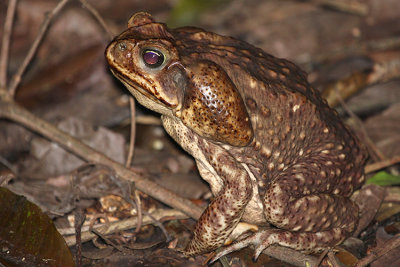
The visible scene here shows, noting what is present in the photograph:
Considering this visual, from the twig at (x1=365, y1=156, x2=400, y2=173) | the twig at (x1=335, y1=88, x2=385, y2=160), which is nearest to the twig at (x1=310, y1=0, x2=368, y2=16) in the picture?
the twig at (x1=335, y1=88, x2=385, y2=160)

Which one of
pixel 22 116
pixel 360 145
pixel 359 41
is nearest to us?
pixel 360 145

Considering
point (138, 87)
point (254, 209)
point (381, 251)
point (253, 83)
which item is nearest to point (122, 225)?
point (254, 209)

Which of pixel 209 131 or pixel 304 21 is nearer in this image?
pixel 209 131

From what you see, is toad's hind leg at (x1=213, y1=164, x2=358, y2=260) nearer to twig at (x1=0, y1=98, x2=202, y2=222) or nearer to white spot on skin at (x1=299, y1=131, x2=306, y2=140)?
white spot on skin at (x1=299, y1=131, x2=306, y2=140)

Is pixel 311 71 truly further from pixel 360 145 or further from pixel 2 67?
pixel 2 67

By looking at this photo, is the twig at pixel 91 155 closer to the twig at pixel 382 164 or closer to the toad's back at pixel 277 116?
Result: the toad's back at pixel 277 116

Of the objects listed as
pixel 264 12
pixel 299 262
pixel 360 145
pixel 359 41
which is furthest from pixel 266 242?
pixel 264 12

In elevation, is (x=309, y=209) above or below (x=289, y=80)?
below

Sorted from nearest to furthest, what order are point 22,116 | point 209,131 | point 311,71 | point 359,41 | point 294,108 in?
point 209,131 → point 294,108 → point 22,116 → point 311,71 → point 359,41
